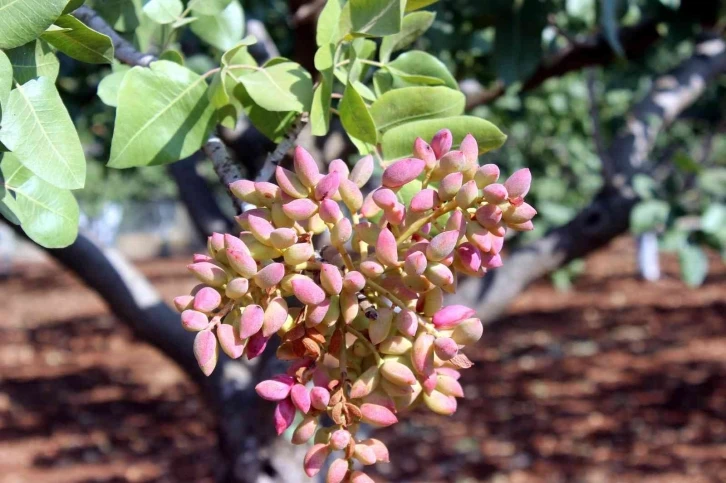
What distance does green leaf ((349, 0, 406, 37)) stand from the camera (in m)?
0.67

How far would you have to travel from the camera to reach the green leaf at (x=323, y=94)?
0.70 metres

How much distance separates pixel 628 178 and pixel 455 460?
282cm

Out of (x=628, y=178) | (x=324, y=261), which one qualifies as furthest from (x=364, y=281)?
(x=628, y=178)

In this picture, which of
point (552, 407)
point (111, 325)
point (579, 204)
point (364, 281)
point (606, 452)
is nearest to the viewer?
point (364, 281)

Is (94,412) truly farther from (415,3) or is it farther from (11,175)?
(415,3)

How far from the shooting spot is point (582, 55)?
1903 millimetres

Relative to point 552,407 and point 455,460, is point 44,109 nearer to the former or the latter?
point 455,460

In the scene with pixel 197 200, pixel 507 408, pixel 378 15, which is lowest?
pixel 507 408

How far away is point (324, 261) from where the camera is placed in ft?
2.10

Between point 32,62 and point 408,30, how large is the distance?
1.26 feet

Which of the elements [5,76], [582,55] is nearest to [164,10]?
[5,76]

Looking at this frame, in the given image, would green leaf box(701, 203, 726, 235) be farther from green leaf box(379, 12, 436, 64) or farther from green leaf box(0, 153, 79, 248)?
green leaf box(0, 153, 79, 248)

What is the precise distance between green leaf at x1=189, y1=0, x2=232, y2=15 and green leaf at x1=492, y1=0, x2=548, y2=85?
0.85 metres

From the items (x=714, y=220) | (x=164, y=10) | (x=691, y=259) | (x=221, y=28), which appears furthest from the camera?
(x=691, y=259)
